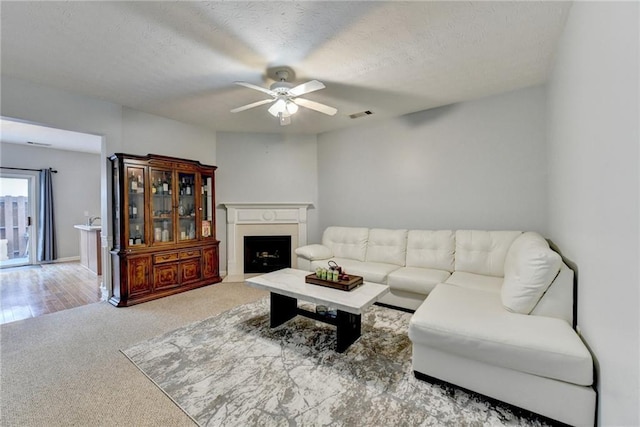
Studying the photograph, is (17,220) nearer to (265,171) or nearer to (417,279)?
(265,171)

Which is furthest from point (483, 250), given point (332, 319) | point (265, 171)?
point (265, 171)

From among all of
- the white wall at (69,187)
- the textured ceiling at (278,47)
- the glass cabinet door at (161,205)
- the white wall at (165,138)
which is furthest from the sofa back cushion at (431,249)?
the white wall at (69,187)

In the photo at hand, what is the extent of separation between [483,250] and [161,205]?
4.35m

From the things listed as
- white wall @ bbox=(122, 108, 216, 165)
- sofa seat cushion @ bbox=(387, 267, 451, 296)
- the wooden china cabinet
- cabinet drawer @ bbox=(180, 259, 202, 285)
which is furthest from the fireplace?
sofa seat cushion @ bbox=(387, 267, 451, 296)

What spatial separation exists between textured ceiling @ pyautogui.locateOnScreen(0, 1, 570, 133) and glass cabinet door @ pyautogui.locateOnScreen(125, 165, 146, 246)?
925 mm

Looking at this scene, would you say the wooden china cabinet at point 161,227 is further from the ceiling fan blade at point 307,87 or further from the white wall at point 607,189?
the white wall at point 607,189

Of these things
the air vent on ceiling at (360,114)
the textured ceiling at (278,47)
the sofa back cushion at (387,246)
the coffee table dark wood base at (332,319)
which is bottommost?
the coffee table dark wood base at (332,319)

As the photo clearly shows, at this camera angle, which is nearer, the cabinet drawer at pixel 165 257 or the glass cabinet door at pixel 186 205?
the cabinet drawer at pixel 165 257

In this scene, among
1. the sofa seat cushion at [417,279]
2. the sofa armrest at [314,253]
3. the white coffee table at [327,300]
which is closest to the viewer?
the white coffee table at [327,300]

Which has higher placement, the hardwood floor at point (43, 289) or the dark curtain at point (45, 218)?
the dark curtain at point (45, 218)

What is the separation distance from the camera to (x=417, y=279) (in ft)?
9.84

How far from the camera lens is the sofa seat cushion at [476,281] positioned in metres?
2.59

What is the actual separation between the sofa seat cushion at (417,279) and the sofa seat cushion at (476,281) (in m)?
0.12

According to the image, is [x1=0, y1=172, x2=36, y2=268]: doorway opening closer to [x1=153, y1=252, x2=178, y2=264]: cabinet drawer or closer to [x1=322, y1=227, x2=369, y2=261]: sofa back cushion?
[x1=153, y1=252, x2=178, y2=264]: cabinet drawer
